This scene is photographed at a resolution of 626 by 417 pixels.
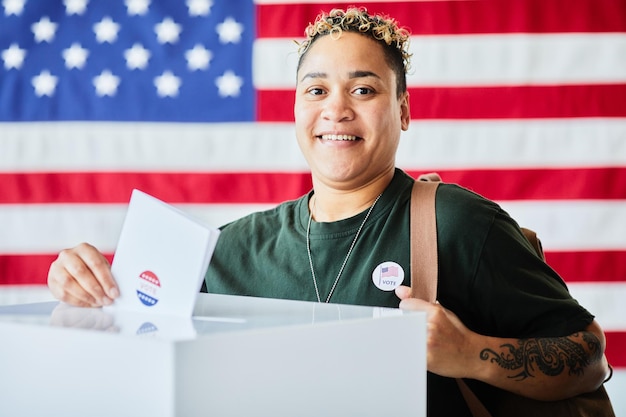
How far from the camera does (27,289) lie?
2994 millimetres

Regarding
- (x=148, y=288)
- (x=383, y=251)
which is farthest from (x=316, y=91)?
(x=148, y=288)

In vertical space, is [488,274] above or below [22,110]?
below

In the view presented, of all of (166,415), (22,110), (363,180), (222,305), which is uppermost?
(22,110)

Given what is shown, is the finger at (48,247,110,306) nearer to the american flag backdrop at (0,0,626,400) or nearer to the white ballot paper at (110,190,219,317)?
the white ballot paper at (110,190,219,317)

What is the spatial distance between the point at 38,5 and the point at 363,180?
68.9 inches

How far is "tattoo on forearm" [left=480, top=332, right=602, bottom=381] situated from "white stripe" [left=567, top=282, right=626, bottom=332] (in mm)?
1423

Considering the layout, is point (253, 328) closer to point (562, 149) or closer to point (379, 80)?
point (379, 80)

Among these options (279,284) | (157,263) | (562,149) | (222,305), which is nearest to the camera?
(157,263)

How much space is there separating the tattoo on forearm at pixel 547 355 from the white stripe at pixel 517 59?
5.04 ft

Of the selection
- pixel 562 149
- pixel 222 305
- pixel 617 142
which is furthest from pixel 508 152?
pixel 222 305

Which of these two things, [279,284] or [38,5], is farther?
[38,5]

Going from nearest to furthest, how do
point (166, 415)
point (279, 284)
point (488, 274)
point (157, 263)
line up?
1. point (166, 415)
2. point (157, 263)
3. point (488, 274)
4. point (279, 284)

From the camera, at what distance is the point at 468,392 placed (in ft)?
4.97

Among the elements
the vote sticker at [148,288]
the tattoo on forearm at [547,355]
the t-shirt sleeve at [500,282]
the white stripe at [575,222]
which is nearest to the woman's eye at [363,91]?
the t-shirt sleeve at [500,282]
